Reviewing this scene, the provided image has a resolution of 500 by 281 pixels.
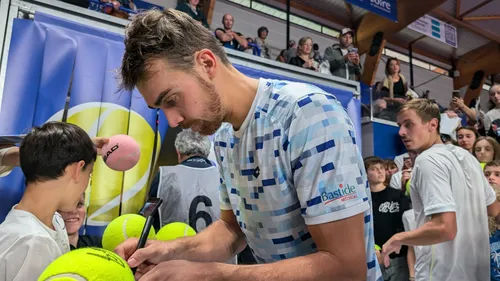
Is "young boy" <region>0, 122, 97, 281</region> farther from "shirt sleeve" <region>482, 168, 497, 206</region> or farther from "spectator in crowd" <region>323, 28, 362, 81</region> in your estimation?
"spectator in crowd" <region>323, 28, 362, 81</region>

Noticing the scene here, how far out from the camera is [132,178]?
303 cm

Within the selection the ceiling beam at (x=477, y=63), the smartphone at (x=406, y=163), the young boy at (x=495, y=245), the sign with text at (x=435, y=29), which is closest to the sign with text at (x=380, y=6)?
the sign with text at (x=435, y=29)

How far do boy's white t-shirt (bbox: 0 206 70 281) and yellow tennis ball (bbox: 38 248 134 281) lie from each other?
0.52 metres

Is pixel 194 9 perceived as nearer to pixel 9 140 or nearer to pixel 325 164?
pixel 9 140

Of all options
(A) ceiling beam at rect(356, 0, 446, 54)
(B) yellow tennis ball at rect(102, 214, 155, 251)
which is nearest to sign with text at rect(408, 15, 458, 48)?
(A) ceiling beam at rect(356, 0, 446, 54)

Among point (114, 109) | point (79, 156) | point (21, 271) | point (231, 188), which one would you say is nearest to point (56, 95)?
point (114, 109)

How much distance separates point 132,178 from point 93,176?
28 cm

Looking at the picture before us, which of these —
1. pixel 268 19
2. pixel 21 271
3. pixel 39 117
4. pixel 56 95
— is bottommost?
pixel 21 271

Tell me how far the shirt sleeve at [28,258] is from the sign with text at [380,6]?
22.8 ft

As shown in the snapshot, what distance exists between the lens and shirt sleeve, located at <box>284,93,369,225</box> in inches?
38.0

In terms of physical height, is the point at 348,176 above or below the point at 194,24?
below

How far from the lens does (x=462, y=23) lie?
11367 millimetres

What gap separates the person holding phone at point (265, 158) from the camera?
3.11 feet

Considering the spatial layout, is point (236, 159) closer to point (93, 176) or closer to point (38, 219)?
point (38, 219)
